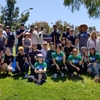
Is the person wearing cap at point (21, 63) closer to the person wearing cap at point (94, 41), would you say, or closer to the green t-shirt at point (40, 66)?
the green t-shirt at point (40, 66)

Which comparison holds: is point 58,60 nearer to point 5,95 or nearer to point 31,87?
point 31,87

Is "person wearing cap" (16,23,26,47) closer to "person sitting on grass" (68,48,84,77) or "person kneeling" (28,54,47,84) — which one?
"person kneeling" (28,54,47,84)

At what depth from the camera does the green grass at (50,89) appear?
22.3 feet

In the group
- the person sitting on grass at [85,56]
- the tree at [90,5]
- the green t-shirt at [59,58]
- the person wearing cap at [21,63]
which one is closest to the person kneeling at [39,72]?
the person wearing cap at [21,63]

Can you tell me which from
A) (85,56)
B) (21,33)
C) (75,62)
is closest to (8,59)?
(21,33)

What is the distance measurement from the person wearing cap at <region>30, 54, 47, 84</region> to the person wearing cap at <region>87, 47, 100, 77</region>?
208cm

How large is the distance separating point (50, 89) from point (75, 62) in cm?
183

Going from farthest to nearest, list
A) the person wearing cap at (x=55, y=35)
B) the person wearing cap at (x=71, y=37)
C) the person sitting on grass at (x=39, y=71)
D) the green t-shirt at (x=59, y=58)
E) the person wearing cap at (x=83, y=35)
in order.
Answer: the person wearing cap at (x=55, y=35) < the person wearing cap at (x=71, y=37) < the person wearing cap at (x=83, y=35) < the green t-shirt at (x=59, y=58) < the person sitting on grass at (x=39, y=71)

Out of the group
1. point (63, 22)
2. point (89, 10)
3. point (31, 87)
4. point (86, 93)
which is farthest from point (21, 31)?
point (63, 22)

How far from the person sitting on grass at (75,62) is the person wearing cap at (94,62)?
52cm

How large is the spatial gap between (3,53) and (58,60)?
218 centimetres

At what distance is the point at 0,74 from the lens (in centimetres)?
859

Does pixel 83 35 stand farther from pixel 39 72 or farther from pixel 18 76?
pixel 18 76

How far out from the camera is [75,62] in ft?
28.3
